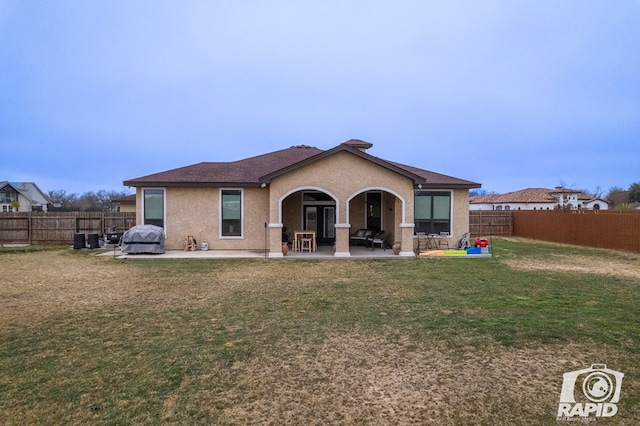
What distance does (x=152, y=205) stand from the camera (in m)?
16.4

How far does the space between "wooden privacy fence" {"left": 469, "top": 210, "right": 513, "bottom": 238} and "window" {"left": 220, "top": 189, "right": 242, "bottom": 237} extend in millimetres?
17468

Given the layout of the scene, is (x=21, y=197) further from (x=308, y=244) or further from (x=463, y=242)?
(x=463, y=242)

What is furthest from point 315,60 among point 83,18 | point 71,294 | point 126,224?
point 71,294

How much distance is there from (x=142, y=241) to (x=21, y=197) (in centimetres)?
4938

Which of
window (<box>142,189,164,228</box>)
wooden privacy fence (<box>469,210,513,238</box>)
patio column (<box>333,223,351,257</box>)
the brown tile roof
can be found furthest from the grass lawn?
wooden privacy fence (<box>469,210,513,238</box>)

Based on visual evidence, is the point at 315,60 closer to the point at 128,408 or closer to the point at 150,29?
the point at 150,29

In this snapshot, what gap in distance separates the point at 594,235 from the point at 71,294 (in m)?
22.0

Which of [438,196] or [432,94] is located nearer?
[438,196]

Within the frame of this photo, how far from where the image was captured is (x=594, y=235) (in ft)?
64.2

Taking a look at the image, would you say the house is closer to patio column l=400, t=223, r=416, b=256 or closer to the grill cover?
patio column l=400, t=223, r=416, b=256

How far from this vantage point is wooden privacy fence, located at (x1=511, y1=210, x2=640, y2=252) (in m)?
17.5

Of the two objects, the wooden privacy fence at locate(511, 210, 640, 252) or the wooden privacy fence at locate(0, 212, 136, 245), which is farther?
the wooden privacy fence at locate(0, 212, 136, 245)

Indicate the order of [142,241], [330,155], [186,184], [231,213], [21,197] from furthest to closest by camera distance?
[21,197], [231,213], [186,184], [142,241], [330,155]

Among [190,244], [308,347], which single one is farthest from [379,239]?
[308,347]
